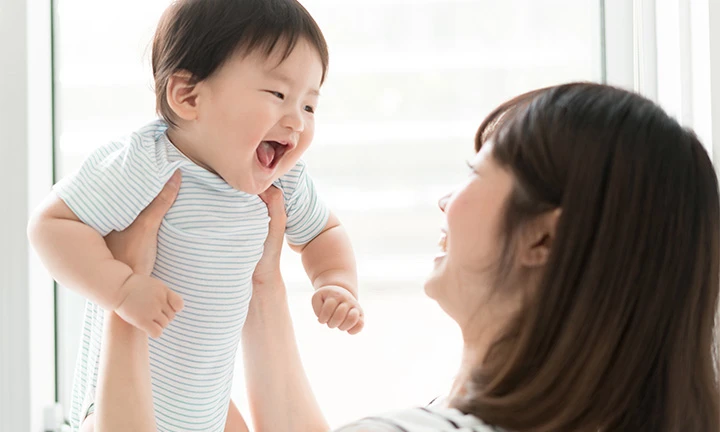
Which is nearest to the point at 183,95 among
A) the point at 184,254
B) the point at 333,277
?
the point at 184,254

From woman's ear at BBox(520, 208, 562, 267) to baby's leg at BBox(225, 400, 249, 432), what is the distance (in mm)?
566

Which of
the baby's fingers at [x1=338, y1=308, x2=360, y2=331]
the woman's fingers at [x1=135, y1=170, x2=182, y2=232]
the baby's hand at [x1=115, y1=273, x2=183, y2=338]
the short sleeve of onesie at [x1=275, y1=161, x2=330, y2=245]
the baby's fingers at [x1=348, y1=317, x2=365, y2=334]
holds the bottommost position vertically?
the baby's fingers at [x1=348, y1=317, x2=365, y2=334]

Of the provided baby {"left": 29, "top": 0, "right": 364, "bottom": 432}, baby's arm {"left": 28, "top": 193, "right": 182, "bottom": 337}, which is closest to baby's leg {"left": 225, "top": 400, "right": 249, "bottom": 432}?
baby {"left": 29, "top": 0, "right": 364, "bottom": 432}

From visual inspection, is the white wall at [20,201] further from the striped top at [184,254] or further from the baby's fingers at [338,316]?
the baby's fingers at [338,316]

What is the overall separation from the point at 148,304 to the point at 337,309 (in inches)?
10.2

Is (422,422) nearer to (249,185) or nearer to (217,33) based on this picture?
(249,185)

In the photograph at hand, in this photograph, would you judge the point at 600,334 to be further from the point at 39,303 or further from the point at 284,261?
the point at 39,303

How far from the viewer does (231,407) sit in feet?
3.94

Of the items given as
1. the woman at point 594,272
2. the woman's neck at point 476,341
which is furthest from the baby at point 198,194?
the woman at point 594,272

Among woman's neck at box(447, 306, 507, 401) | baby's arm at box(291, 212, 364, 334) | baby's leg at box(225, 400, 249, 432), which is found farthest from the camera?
baby's leg at box(225, 400, 249, 432)

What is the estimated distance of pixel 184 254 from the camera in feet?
3.32

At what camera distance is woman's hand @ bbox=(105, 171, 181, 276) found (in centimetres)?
97

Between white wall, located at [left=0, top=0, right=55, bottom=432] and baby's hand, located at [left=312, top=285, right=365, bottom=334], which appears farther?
white wall, located at [left=0, top=0, right=55, bottom=432]

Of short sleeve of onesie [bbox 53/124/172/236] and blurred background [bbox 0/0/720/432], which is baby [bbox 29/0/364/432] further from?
blurred background [bbox 0/0/720/432]
